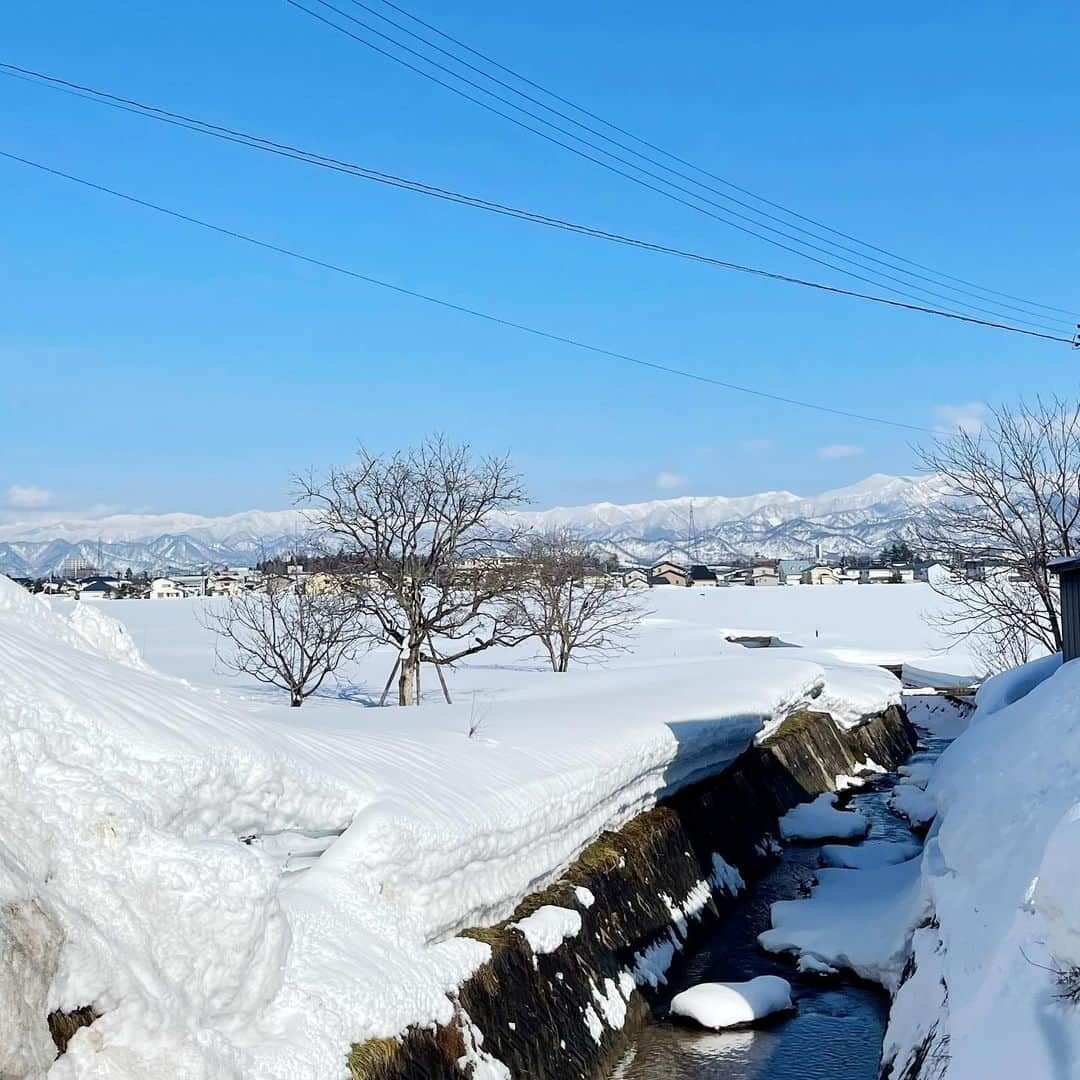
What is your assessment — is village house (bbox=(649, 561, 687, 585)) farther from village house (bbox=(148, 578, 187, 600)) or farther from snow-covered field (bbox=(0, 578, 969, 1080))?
snow-covered field (bbox=(0, 578, 969, 1080))

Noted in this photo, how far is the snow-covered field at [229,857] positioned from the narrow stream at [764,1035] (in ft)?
5.53

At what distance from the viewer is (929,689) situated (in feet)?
123

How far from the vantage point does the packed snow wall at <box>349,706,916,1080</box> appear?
7258 mm

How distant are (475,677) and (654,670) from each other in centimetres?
921

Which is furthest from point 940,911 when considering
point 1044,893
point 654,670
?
point 654,670

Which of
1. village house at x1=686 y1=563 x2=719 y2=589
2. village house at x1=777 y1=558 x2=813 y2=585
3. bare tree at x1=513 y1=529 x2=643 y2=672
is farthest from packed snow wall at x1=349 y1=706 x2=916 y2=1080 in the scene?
village house at x1=777 y1=558 x2=813 y2=585

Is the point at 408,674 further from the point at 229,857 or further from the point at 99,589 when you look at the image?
the point at 99,589

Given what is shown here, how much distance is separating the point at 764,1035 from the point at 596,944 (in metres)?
1.64

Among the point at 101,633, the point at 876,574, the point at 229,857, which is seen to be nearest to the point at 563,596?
the point at 101,633

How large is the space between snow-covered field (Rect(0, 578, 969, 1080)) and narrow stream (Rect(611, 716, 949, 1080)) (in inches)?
66.3

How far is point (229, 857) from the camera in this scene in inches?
227

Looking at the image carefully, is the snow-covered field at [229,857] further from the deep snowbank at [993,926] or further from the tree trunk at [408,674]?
the tree trunk at [408,674]

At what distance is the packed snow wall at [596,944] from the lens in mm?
7258

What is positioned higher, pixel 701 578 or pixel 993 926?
pixel 993 926
